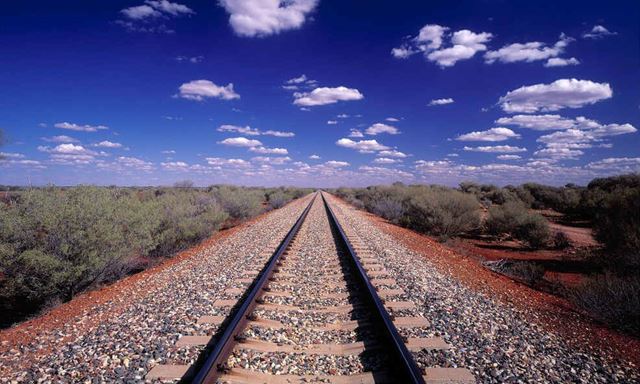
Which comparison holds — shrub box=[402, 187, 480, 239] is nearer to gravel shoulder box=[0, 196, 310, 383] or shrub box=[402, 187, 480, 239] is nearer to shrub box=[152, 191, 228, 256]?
shrub box=[152, 191, 228, 256]

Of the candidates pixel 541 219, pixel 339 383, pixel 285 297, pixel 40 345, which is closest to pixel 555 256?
pixel 541 219

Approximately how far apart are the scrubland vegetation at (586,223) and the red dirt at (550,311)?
1.59 ft

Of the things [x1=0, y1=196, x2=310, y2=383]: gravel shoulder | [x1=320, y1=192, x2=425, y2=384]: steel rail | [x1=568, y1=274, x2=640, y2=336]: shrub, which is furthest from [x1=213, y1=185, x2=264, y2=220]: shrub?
[x1=568, y1=274, x2=640, y2=336]: shrub

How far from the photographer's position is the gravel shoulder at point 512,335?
4.27 m

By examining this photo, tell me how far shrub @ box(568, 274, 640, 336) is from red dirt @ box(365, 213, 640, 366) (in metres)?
0.25

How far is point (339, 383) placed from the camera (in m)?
3.86

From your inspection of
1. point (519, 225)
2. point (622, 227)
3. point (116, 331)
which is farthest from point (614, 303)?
point (519, 225)

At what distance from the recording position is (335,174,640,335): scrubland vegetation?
6625 millimetres

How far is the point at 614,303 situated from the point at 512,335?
2.78 m

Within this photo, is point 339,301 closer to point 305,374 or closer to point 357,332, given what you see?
point 357,332

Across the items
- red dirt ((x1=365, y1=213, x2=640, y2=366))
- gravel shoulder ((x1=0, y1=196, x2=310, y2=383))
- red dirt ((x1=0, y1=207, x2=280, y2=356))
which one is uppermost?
gravel shoulder ((x1=0, y1=196, x2=310, y2=383))

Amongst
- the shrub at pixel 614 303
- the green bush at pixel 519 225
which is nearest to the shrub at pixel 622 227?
the shrub at pixel 614 303

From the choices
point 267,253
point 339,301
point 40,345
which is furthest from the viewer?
point 267,253

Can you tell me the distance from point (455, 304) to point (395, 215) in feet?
64.5
